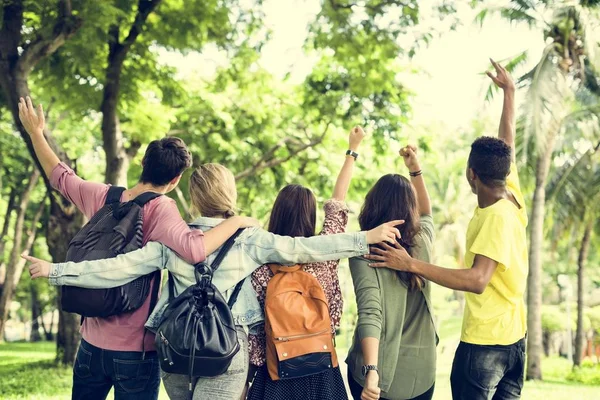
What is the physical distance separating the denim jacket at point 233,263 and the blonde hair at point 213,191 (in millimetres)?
202

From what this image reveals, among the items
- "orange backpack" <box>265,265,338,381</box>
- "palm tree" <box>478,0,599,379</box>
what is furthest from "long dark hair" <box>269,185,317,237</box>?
"palm tree" <box>478,0,599,379</box>

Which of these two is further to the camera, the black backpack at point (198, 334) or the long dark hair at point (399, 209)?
the long dark hair at point (399, 209)

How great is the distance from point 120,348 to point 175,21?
867 cm

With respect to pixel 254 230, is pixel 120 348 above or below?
below

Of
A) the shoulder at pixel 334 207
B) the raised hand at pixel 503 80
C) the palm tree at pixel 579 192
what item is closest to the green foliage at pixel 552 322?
the palm tree at pixel 579 192

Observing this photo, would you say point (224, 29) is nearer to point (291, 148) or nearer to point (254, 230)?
point (291, 148)

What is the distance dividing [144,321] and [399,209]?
138 centimetres

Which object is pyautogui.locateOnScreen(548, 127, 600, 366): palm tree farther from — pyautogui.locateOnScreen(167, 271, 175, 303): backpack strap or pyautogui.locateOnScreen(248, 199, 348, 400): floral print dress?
pyautogui.locateOnScreen(167, 271, 175, 303): backpack strap

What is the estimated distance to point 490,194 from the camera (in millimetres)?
4094

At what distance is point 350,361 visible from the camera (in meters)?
4.09

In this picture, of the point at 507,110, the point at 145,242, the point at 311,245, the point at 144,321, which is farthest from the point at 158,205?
the point at 507,110

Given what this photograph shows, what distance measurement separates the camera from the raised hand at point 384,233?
3803mm

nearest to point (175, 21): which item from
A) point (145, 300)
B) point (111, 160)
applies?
point (111, 160)

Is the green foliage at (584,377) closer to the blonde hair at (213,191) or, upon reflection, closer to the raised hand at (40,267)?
the blonde hair at (213,191)
